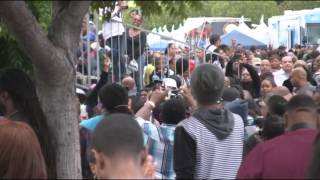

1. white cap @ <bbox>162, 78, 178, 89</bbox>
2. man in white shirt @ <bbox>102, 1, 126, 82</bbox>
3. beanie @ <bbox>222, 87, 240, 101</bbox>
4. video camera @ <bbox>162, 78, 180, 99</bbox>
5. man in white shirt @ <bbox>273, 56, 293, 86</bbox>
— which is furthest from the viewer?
man in white shirt @ <bbox>273, 56, 293, 86</bbox>

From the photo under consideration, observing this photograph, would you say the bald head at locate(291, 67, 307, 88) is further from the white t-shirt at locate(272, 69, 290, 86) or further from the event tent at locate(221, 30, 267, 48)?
the event tent at locate(221, 30, 267, 48)

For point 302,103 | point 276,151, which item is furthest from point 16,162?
point 302,103

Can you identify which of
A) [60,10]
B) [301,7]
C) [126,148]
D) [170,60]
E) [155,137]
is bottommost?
[301,7]

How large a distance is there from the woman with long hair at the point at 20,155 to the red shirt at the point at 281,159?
1298 mm

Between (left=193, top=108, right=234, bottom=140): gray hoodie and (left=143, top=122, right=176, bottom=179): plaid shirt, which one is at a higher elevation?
(left=193, top=108, right=234, bottom=140): gray hoodie

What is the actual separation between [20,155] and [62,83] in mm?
817

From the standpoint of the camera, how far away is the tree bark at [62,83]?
203 inches

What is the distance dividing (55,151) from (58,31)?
2.51 ft

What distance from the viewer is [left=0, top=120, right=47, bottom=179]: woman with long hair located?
14.7ft

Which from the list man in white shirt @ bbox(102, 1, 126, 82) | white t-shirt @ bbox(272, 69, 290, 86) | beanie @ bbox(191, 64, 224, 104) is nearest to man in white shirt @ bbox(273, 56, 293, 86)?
white t-shirt @ bbox(272, 69, 290, 86)

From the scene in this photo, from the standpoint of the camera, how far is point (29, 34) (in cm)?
498

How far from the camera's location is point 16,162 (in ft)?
14.8

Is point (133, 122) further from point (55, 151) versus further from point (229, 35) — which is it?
point (229, 35)

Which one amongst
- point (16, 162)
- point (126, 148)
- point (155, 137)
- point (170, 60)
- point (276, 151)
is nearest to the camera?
point (126, 148)
